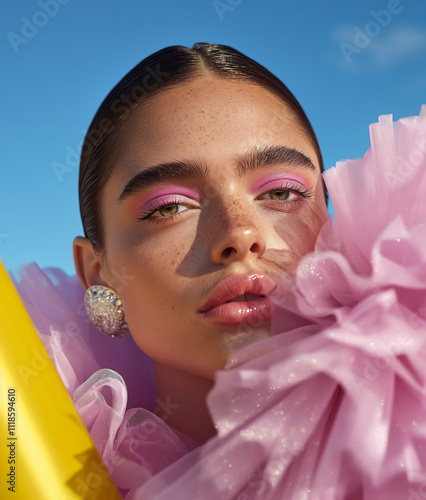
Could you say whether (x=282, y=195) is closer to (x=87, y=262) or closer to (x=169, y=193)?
(x=169, y=193)

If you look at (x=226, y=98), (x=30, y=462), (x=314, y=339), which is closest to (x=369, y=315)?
(x=314, y=339)

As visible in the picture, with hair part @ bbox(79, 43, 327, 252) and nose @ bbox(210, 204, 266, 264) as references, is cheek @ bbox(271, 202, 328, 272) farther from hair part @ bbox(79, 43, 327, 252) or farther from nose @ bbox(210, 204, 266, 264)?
hair part @ bbox(79, 43, 327, 252)

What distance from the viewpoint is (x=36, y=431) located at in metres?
1.07

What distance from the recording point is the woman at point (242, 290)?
0.95 metres

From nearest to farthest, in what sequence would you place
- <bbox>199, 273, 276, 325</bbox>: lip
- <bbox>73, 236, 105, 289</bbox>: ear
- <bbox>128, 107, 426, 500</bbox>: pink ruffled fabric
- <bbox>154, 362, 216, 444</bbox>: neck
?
<bbox>128, 107, 426, 500</bbox>: pink ruffled fabric
<bbox>199, 273, 276, 325</bbox>: lip
<bbox>154, 362, 216, 444</bbox>: neck
<bbox>73, 236, 105, 289</bbox>: ear

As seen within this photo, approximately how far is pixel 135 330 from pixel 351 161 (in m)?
0.71

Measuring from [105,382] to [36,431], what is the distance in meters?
0.32

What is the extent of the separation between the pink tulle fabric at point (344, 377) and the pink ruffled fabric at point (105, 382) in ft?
0.63

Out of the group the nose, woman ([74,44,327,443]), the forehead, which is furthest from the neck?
the forehead

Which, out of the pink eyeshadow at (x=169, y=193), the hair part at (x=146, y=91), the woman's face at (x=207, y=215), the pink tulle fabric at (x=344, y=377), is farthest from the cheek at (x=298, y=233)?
the hair part at (x=146, y=91)

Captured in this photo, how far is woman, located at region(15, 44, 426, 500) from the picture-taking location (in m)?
0.95

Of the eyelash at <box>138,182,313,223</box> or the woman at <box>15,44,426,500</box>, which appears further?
the eyelash at <box>138,182,313,223</box>

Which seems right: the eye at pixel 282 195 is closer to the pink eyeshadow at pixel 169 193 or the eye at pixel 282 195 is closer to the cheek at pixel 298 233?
the cheek at pixel 298 233

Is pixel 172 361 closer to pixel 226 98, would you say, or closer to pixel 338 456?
pixel 338 456
